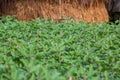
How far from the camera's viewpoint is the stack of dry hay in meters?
5.45

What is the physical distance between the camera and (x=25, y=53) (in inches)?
77.7

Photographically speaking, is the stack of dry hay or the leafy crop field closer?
the leafy crop field

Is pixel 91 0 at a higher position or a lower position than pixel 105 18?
higher

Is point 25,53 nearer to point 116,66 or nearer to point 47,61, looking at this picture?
point 47,61

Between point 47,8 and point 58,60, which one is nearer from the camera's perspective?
point 58,60

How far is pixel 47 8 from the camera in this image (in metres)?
5.46

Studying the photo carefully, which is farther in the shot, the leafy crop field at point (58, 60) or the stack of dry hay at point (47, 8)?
the stack of dry hay at point (47, 8)

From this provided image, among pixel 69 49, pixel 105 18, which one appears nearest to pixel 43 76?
pixel 69 49

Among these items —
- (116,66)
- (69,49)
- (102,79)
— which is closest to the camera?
(102,79)

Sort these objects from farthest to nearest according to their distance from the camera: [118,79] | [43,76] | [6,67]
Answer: [118,79], [6,67], [43,76]

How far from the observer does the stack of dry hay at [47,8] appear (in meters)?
5.45

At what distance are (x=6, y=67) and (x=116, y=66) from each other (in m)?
0.82

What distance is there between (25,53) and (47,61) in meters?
0.14

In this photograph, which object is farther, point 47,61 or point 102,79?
point 47,61
